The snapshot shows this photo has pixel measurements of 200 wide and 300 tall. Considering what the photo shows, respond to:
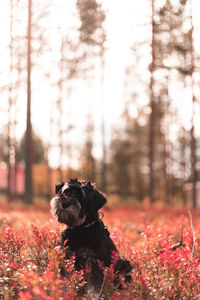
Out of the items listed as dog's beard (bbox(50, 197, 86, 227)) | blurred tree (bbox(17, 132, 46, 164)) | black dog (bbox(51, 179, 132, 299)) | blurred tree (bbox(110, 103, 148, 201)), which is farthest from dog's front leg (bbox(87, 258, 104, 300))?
blurred tree (bbox(17, 132, 46, 164))

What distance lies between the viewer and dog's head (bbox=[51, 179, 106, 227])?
5137mm

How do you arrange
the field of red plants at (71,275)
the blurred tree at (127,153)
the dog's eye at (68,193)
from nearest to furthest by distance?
the field of red plants at (71,275), the dog's eye at (68,193), the blurred tree at (127,153)

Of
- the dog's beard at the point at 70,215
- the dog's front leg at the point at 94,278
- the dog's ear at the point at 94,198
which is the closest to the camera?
the dog's front leg at the point at 94,278

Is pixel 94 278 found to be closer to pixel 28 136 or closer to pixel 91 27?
Result: pixel 28 136

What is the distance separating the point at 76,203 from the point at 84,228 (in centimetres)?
42

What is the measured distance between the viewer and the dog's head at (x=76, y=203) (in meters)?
5.14

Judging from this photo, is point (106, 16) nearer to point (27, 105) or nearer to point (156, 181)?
point (27, 105)

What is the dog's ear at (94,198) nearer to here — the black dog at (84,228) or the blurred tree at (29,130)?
the black dog at (84,228)

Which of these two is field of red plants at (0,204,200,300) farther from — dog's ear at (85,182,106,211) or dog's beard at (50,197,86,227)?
dog's ear at (85,182,106,211)

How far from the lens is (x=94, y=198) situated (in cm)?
546

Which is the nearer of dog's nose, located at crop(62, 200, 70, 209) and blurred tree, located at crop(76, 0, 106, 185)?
dog's nose, located at crop(62, 200, 70, 209)

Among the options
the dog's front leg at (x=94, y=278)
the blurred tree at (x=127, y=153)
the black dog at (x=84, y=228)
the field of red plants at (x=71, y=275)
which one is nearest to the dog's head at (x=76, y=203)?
the black dog at (x=84, y=228)

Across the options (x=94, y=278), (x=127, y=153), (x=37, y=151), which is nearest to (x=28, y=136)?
(x=94, y=278)

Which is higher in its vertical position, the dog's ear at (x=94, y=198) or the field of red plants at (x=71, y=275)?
the dog's ear at (x=94, y=198)
